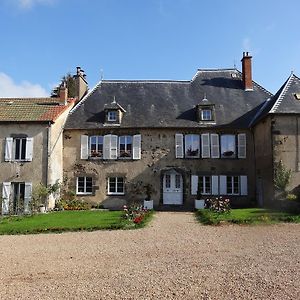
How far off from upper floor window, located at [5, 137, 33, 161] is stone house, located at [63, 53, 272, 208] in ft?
7.77

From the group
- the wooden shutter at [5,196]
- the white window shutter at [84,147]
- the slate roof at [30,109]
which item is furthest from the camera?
the white window shutter at [84,147]

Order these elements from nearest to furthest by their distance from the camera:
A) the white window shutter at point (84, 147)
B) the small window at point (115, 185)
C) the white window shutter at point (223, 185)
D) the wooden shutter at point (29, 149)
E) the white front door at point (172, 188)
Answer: the wooden shutter at point (29, 149) < the white window shutter at point (223, 185) < the white front door at point (172, 188) < the small window at point (115, 185) < the white window shutter at point (84, 147)

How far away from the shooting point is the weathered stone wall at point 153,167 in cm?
2053

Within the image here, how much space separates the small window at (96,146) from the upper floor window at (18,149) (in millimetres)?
3337

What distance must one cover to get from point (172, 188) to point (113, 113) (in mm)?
5322

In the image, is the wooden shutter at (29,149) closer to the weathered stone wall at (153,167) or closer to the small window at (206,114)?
the weathered stone wall at (153,167)

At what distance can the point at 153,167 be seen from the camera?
20.6 metres

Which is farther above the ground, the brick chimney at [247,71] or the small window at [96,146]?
the brick chimney at [247,71]

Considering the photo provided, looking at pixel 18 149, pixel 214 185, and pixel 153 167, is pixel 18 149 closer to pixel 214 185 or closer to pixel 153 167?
pixel 153 167

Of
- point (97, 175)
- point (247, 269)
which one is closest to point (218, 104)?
point (97, 175)

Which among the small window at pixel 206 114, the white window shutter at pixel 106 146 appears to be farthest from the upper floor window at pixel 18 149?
the small window at pixel 206 114

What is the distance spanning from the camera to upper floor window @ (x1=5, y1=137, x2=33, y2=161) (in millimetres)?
19141

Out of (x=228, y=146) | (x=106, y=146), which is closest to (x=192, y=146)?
(x=228, y=146)

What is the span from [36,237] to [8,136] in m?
9.76
